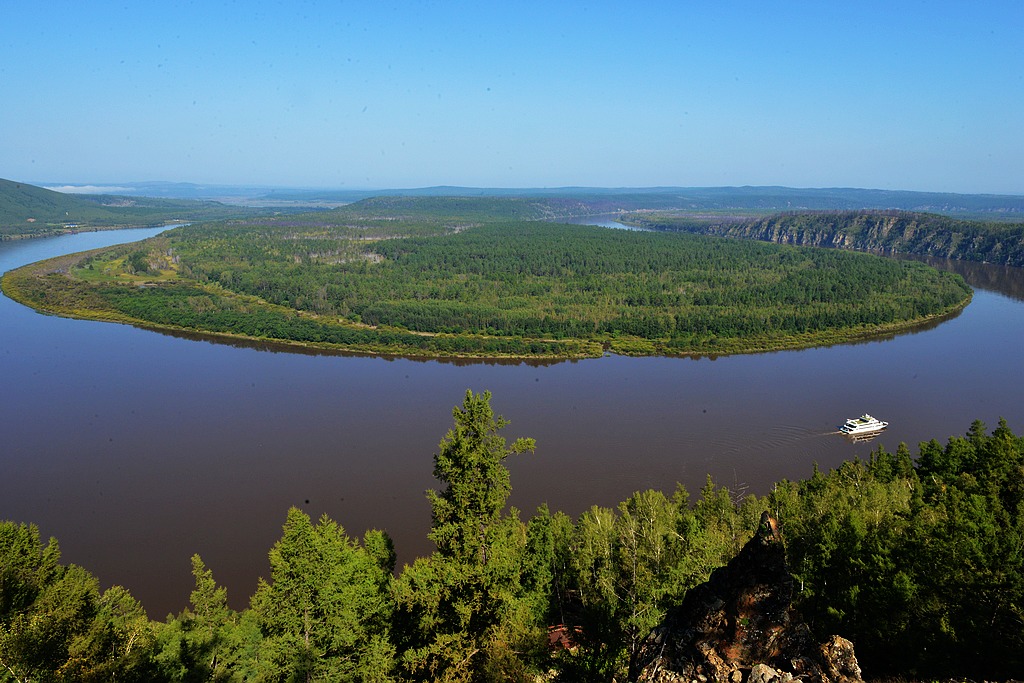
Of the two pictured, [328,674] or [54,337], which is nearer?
[328,674]

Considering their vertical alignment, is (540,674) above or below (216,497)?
above

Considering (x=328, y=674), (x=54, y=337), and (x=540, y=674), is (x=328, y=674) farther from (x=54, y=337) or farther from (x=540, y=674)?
(x=54, y=337)

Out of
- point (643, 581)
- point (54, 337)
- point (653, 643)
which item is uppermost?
point (653, 643)

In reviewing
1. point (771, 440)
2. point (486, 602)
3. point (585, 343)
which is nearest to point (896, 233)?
point (585, 343)

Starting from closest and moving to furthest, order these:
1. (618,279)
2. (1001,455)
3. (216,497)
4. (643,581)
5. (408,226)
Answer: (643,581)
(1001,455)
(216,497)
(618,279)
(408,226)

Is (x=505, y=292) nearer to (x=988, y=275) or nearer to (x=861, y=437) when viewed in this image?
(x=861, y=437)

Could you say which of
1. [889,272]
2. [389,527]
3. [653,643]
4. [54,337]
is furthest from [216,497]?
[889,272]
